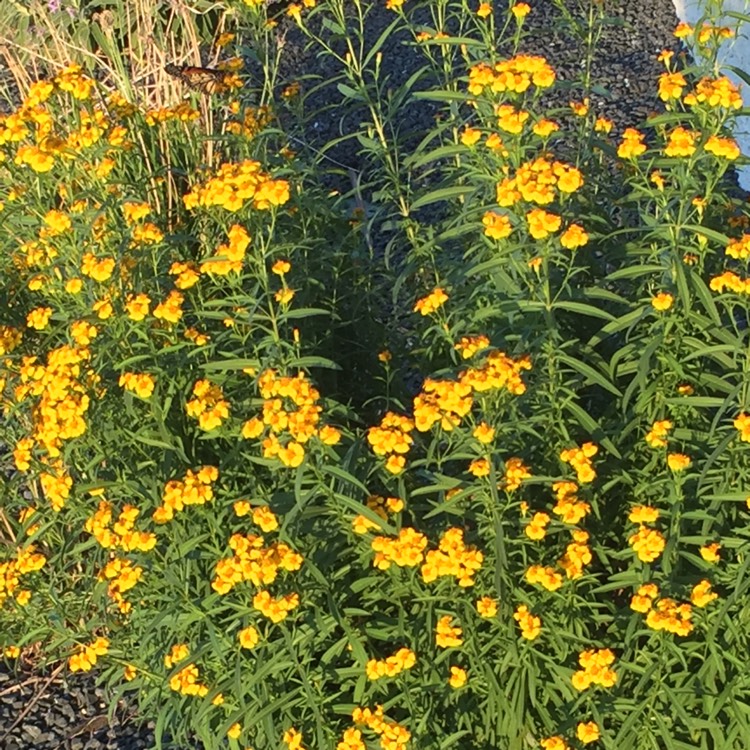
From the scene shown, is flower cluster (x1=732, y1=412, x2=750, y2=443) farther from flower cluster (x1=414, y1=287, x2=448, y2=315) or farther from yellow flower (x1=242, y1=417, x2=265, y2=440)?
yellow flower (x1=242, y1=417, x2=265, y2=440)

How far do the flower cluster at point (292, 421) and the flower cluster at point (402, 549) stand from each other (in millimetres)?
217

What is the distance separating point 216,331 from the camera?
2.70m

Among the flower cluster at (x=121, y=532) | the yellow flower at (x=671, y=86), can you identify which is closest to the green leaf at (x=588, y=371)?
the yellow flower at (x=671, y=86)

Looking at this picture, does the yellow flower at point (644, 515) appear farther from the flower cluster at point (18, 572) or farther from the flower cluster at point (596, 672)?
the flower cluster at point (18, 572)

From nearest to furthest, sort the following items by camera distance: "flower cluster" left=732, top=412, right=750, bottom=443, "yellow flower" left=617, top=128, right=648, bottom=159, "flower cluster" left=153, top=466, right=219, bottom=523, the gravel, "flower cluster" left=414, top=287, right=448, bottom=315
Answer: "flower cluster" left=732, top=412, right=750, bottom=443 < "flower cluster" left=153, top=466, right=219, bottom=523 < "yellow flower" left=617, top=128, right=648, bottom=159 < "flower cluster" left=414, top=287, right=448, bottom=315 < the gravel

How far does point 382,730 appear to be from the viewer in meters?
2.22

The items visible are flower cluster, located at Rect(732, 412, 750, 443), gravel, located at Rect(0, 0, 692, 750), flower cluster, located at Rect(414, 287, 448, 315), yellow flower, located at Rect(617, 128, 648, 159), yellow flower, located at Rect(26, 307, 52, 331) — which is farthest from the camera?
gravel, located at Rect(0, 0, 692, 750)

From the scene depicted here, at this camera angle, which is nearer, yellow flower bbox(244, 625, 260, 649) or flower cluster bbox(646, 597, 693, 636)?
flower cluster bbox(646, 597, 693, 636)

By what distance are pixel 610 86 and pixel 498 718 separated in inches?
166

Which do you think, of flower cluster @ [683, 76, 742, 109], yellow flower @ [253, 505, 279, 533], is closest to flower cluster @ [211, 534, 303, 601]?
yellow flower @ [253, 505, 279, 533]

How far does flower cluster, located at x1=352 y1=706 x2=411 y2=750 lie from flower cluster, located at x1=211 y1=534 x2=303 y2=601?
0.33 metres

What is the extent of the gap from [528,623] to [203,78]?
198cm

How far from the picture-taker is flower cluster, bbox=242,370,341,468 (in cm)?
213

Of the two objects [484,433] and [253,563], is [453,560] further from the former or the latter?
[253,563]
